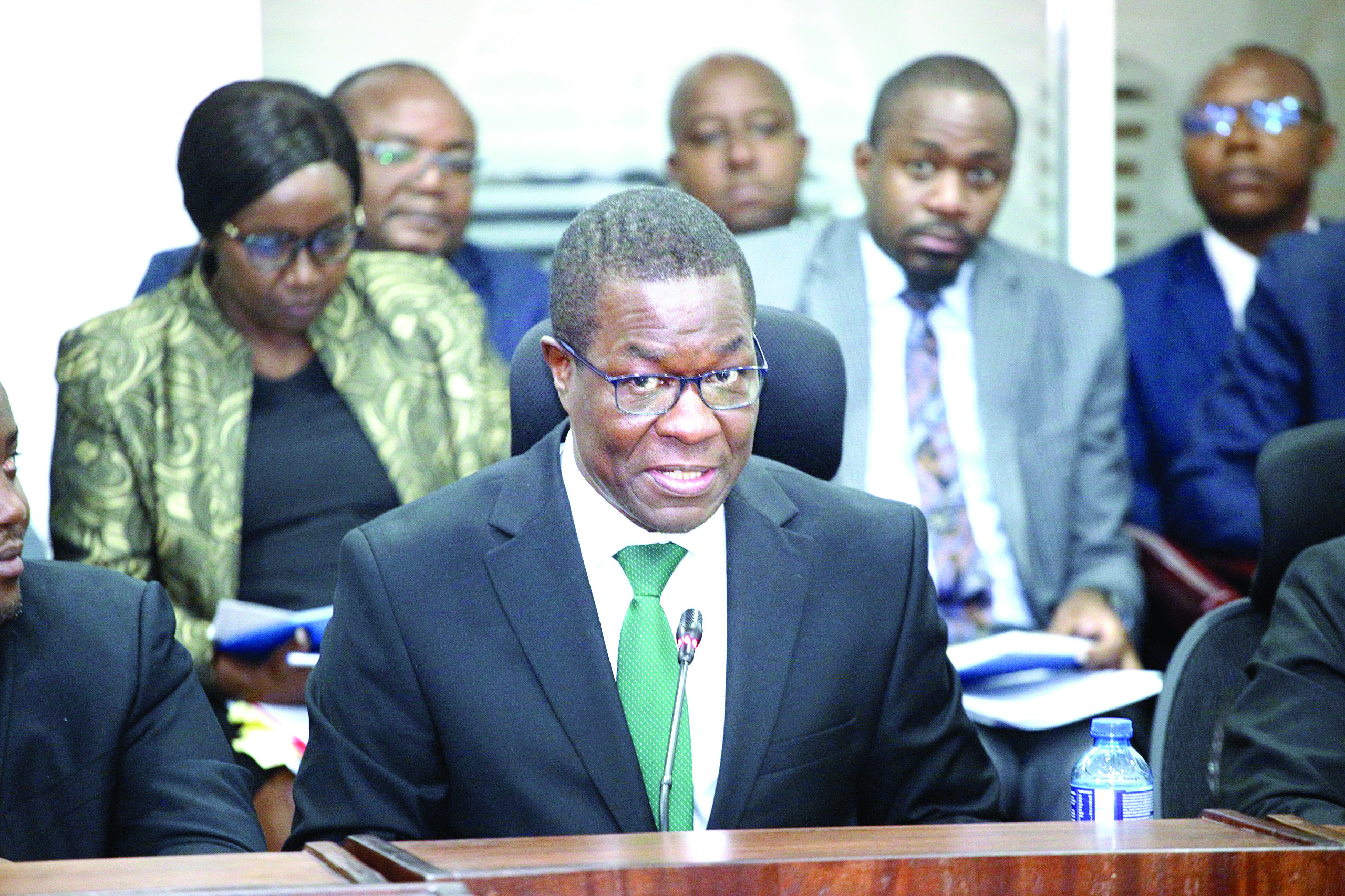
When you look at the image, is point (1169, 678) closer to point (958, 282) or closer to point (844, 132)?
point (958, 282)

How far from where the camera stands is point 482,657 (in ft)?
6.91

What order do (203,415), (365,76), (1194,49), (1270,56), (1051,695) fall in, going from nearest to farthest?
(1051,695) < (203,415) < (365,76) < (1270,56) < (1194,49)

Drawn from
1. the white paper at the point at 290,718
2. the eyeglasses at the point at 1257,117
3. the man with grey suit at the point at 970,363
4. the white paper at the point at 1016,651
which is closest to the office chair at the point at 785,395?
the white paper at the point at 1016,651

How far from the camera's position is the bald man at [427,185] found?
4191 mm

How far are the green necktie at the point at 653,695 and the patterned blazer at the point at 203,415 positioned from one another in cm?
127

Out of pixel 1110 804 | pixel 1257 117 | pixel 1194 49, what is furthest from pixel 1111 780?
pixel 1194 49

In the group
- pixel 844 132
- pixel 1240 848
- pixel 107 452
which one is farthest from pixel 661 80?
pixel 1240 848

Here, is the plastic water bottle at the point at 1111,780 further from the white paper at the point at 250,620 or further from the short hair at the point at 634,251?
the white paper at the point at 250,620

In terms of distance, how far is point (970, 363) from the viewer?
12.7ft

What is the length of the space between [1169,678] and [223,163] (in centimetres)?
205

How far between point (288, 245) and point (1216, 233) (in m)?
2.65

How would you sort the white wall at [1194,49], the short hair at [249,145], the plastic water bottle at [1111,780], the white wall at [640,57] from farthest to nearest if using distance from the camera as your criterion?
the white wall at [1194,49]
the white wall at [640,57]
the short hair at [249,145]
the plastic water bottle at [1111,780]

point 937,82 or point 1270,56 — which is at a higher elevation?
point 1270,56

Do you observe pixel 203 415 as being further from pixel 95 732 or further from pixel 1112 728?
pixel 1112 728
